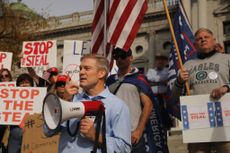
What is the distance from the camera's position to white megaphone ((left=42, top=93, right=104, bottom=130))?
2688mm

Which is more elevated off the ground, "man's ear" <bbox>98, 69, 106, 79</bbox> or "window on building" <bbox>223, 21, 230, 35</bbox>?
"window on building" <bbox>223, 21, 230, 35</bbox>

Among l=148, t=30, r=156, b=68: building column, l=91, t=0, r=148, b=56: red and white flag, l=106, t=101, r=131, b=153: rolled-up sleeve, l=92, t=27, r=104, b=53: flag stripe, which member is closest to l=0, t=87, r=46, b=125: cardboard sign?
l=92, t=27, r=104, b=53: flag stripe

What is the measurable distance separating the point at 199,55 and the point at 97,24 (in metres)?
1.77

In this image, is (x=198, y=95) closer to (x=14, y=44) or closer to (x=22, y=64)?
(x=22, y=64)

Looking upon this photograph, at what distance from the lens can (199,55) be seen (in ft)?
15.0

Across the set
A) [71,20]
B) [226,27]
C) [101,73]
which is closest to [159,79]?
[101,73]

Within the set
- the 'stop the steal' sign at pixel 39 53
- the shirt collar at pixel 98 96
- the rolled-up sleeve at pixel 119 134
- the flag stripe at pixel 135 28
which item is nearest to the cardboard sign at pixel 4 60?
the 'stop the steal' sign at pixel 39 53

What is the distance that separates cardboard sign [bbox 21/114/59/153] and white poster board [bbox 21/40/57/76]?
10.3 feet

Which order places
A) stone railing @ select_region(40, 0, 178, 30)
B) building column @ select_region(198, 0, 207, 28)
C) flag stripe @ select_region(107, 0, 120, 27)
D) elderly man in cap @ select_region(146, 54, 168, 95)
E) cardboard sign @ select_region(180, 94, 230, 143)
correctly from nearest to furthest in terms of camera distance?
cardboard sign @ select_region(180, 94, 230, 143)
flag stripe @ select_region(107, 0, 120, 27)
elderly man in cap @ select_region(146, 54, 168, 95)
building column @ select_region(198, 0, 207, 28)
stone railing @ select_region(40, 0, 178, 30)

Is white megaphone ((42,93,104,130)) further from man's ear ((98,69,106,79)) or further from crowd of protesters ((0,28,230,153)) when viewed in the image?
man's ear ((98,69,106,79))

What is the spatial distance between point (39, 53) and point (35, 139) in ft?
12.3

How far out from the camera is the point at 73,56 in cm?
912

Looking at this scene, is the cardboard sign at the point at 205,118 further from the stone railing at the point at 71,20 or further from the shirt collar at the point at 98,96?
the stone railing at the point at 71,20

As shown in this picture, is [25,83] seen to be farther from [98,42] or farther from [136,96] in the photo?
[136,96]
